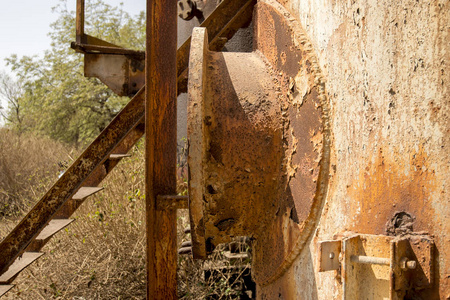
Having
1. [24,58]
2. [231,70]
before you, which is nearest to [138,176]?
[231,70]

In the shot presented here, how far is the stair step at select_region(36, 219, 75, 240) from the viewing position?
10.5 feet

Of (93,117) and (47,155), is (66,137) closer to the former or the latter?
(93,117)

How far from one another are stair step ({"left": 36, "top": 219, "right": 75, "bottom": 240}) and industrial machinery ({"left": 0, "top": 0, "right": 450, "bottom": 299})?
153cm

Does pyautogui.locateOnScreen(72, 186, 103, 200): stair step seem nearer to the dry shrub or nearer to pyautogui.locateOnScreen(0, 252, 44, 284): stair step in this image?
pyautogui.locateOnScreen(0, 252, 44, 284): stair step

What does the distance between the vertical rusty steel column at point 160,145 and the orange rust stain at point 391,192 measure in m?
0.99

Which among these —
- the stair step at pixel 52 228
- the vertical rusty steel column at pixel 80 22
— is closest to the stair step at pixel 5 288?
the stair step at pixel 52 228

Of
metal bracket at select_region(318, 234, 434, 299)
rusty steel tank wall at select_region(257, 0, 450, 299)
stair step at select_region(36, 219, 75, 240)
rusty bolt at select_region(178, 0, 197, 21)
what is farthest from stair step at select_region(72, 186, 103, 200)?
metal bracket at select_region(318, 234, 434, 299)

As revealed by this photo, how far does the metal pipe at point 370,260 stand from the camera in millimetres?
1246

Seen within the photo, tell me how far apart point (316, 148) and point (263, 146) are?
0.95ft

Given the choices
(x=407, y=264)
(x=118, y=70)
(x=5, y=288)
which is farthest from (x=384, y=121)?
(x=118, y=70)

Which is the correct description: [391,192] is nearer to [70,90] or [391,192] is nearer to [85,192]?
[85,192]

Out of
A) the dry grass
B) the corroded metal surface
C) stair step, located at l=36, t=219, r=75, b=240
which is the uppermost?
the corroded metal surface

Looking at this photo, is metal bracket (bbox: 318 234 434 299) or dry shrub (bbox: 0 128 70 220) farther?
dry shrub (bbox: 0 128 70 220)

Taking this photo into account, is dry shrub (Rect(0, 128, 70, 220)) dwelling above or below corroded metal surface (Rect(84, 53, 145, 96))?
below
